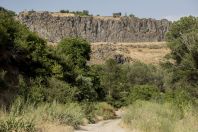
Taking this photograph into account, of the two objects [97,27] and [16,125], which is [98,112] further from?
[97,27]

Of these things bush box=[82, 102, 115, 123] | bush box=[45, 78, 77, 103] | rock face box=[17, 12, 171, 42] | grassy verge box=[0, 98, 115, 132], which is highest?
rock face box=[17, 12, 171, 42]

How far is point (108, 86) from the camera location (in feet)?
234

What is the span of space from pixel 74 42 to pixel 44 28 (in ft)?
340

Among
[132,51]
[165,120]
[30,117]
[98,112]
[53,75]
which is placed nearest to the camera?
[30,117]

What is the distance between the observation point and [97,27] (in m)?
173

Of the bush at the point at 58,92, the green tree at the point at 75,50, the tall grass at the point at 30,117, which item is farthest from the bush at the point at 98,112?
the tall grass at the point at 30,117

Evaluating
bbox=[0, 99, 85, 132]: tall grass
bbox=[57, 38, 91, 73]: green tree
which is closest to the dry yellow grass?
bbox=[57, 38, 91, 73]: green tree

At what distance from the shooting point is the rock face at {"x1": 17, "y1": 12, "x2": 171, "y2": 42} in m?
155

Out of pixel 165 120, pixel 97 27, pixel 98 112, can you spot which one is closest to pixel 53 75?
pixel 98 112

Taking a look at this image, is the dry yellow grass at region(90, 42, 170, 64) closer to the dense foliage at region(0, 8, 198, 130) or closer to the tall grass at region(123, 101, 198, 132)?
the dense foliage at region(0, 8, 198, 130)

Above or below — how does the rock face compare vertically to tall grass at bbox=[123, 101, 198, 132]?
above

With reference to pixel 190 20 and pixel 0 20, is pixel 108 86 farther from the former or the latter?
pixel 0 20

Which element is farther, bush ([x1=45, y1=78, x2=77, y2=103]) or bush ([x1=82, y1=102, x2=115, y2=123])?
bush ([x1=82, y1=102, x2=115, y2=123])

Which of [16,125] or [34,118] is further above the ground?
[16,125]
